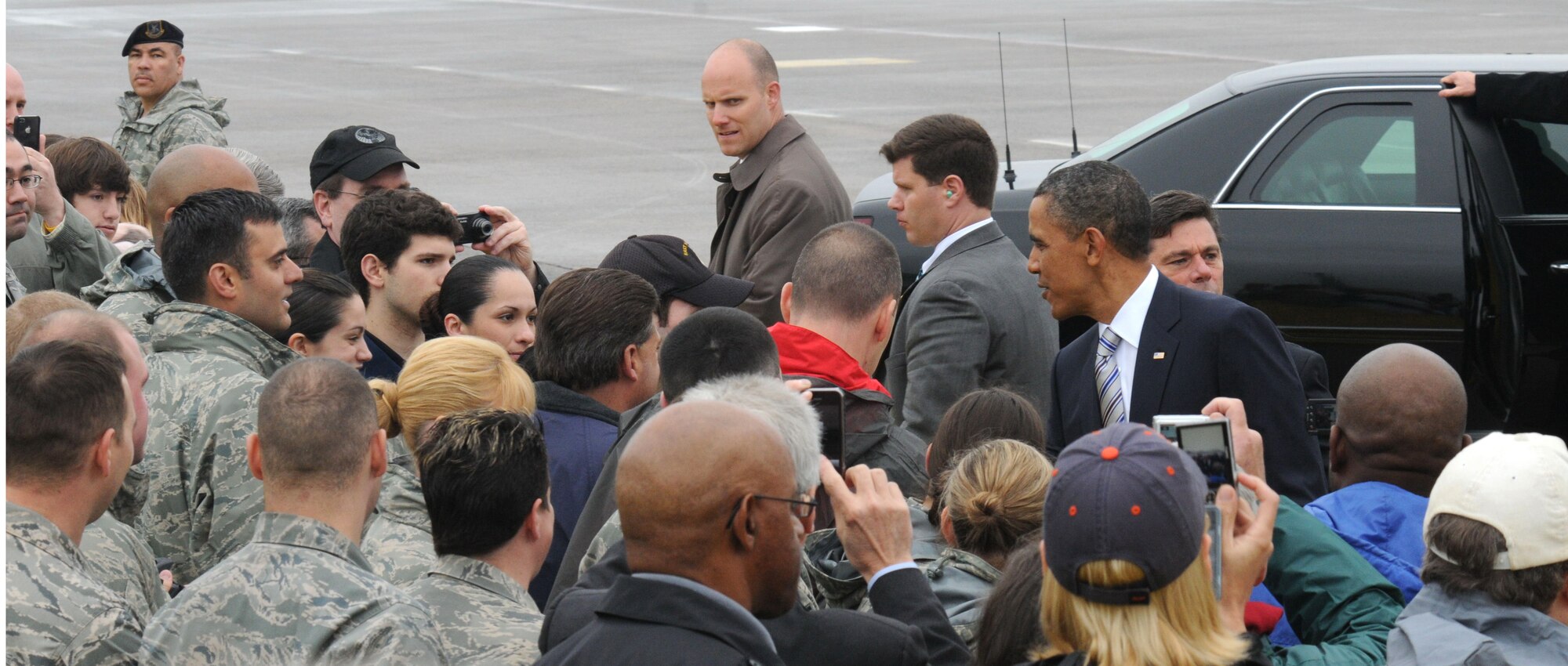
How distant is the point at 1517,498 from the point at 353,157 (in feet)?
16.0

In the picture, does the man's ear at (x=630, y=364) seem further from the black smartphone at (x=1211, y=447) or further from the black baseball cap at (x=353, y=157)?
the black baseball cap at (x=353, y=157)

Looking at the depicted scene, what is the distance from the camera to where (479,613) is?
3.39 m

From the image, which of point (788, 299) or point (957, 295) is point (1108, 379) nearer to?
point (957, 295)

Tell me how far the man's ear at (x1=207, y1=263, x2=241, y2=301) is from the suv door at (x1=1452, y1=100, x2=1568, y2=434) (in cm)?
468

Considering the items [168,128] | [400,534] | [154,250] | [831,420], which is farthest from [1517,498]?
[168,128]

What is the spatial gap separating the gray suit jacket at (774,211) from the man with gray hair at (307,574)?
3.12 meters

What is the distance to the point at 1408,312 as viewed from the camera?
6809mm

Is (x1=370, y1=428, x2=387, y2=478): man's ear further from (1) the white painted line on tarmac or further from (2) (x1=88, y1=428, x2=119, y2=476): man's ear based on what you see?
(1) the white painted line on tarmac

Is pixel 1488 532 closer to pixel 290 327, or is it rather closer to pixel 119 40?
pixel 290 327

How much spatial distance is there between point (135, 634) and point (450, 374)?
1.14 m

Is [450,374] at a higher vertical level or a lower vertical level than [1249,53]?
higher

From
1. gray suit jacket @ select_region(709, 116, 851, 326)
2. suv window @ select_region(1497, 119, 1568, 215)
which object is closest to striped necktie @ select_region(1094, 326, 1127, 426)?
gray suit jacket @ select_region(709, 116, 851, 326)

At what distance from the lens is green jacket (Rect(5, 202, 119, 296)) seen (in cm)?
663

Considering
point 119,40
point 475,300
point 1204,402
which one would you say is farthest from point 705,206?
point 119,40
